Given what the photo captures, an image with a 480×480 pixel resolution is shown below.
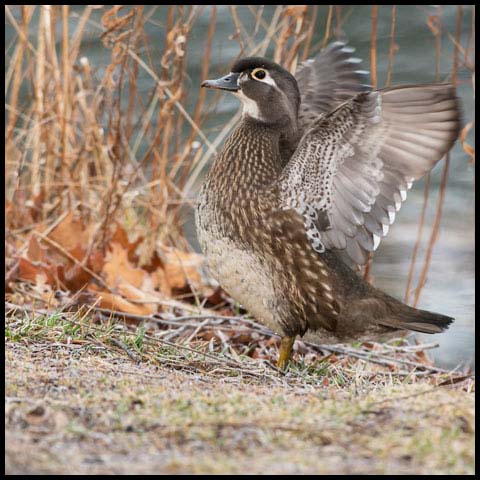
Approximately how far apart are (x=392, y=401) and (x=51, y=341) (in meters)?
1.41

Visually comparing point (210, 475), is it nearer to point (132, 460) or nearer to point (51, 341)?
point (132, 460)

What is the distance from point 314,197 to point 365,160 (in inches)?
10.7

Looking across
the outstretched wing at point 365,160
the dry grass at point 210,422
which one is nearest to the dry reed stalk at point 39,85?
the outstretched wing at point 365,160

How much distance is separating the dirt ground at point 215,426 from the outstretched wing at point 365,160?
788mm

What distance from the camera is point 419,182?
8672 millimetres

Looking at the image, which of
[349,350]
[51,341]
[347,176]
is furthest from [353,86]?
[51,341]

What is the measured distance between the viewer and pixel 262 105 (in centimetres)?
432

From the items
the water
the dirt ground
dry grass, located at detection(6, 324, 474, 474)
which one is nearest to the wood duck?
dry grass, located at detection(6, 324, 474, 474)

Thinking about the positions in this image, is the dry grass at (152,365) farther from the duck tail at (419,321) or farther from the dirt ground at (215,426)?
the duck tail at (419,321)

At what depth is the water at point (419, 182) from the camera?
22.4ft

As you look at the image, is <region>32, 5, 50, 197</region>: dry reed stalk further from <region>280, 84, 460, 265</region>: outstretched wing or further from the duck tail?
the duck tail

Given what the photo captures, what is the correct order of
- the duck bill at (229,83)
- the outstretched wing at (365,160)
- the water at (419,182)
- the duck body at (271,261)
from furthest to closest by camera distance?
the water at (419,182), the duck bill at (229,83), the duck body at (271,261), the outstretched wing at (365,160)

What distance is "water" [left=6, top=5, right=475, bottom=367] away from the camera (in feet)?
22.4

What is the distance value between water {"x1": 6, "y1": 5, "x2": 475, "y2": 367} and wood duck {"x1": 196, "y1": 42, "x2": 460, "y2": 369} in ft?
5.18
